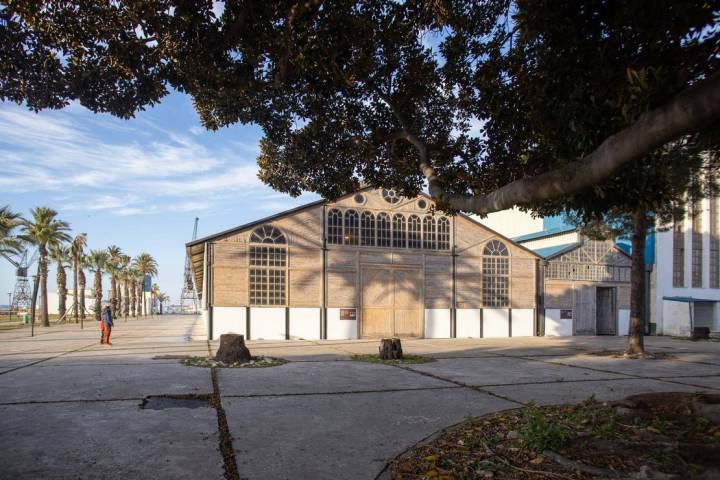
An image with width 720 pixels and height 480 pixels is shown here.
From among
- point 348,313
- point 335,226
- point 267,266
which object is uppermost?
point 335,226

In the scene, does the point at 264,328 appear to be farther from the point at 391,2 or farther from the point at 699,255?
the point at 699,255

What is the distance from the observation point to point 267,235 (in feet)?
79.2

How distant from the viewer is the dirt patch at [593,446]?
15.7ft

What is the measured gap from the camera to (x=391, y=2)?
7730mm

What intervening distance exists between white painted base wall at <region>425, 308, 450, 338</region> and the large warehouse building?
0.17 feet

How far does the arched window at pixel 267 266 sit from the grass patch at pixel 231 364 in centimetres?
922

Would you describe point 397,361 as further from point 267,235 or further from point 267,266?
point 267,235

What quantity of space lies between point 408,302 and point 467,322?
136 inches

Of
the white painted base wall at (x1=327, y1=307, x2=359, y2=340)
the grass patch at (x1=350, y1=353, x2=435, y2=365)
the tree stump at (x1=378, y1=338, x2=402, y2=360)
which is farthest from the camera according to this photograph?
the white painted base wall at (x1=327, y1=307, x2=359, y2=340)

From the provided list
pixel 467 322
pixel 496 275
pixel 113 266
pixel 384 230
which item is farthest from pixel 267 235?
pixel 113 266

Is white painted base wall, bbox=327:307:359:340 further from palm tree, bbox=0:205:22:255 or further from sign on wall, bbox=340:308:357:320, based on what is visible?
palm tree, bbox=0:205:22:255

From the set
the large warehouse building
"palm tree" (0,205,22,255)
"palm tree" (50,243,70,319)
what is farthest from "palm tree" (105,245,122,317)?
the large warehouse building

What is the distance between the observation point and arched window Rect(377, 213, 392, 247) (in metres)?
26.3

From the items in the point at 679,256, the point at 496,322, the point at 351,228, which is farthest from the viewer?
the point at 679,256
